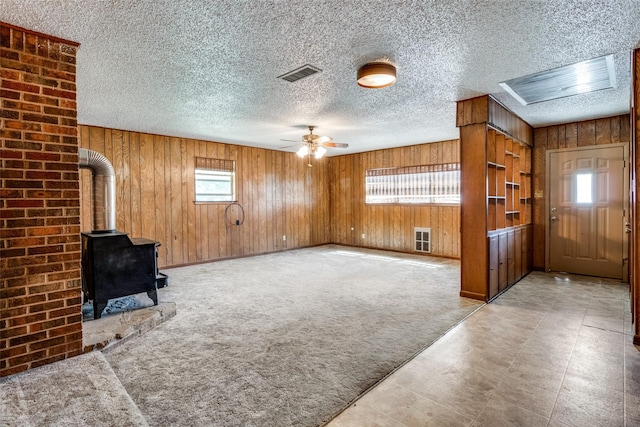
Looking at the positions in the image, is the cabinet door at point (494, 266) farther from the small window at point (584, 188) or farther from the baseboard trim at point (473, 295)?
the small window at point (584, 188)

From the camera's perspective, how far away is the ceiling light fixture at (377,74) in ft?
9.30

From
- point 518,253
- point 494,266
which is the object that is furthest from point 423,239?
point 494,266

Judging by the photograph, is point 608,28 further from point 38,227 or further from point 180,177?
point 180,177

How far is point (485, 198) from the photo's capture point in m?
3.79

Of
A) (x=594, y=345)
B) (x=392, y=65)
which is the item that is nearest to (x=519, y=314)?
(x=594, y=345)

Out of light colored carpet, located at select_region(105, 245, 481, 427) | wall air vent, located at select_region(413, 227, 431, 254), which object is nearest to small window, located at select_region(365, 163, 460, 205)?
wall air vent, located at select_region(413, 227, 431, 254)

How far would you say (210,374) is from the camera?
2.28m

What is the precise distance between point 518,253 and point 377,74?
3674 millimetres

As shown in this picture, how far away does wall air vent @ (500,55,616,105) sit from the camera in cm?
300

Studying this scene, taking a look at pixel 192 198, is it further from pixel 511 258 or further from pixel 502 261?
pixel 511 258

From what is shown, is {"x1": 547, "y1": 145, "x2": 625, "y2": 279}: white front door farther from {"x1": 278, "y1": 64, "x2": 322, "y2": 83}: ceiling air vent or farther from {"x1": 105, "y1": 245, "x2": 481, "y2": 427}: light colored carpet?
{"x1": 278, "y1": 64, "x2": 322, "y2": 83}: ceiling air vent

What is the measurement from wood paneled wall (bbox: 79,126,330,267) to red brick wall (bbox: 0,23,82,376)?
3222mm

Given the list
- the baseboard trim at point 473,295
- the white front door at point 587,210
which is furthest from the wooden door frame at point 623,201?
the baseboard trim at point 473,295

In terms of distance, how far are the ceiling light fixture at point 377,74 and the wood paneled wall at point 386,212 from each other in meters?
4.26
